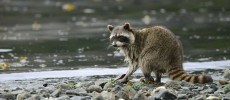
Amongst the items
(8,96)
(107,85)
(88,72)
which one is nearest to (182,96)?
(107,85)

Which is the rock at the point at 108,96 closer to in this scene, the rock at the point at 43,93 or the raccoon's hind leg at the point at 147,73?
the rock at the point at 43,93

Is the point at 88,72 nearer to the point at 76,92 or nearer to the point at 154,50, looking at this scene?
the point at 154,50

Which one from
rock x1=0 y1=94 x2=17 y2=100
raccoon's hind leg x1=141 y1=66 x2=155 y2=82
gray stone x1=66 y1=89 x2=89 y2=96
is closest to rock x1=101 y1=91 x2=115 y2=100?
gray stone x1=66 y1=89 x2=89 y2=96

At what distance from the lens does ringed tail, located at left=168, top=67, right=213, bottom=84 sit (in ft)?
31.9

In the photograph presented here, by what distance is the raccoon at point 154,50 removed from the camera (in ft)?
32.8

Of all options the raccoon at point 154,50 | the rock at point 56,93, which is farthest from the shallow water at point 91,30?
the rock at point 56,93

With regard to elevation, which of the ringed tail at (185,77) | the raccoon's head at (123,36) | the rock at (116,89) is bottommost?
the rock at (116,89)

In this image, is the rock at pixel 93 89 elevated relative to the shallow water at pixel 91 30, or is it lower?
lower

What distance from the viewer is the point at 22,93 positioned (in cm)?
898

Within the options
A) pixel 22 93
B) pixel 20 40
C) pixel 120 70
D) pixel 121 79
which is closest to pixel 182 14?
pixel 20 40

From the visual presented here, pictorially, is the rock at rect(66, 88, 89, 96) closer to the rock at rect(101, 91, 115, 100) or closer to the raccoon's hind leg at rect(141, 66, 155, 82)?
the rock at rect(101, 91, 115, 100)

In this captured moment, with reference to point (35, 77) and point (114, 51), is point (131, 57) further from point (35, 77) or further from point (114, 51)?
point (114, 51)

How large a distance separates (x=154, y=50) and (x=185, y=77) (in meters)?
0.59

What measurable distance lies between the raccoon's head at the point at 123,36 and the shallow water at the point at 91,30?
1640 mm
